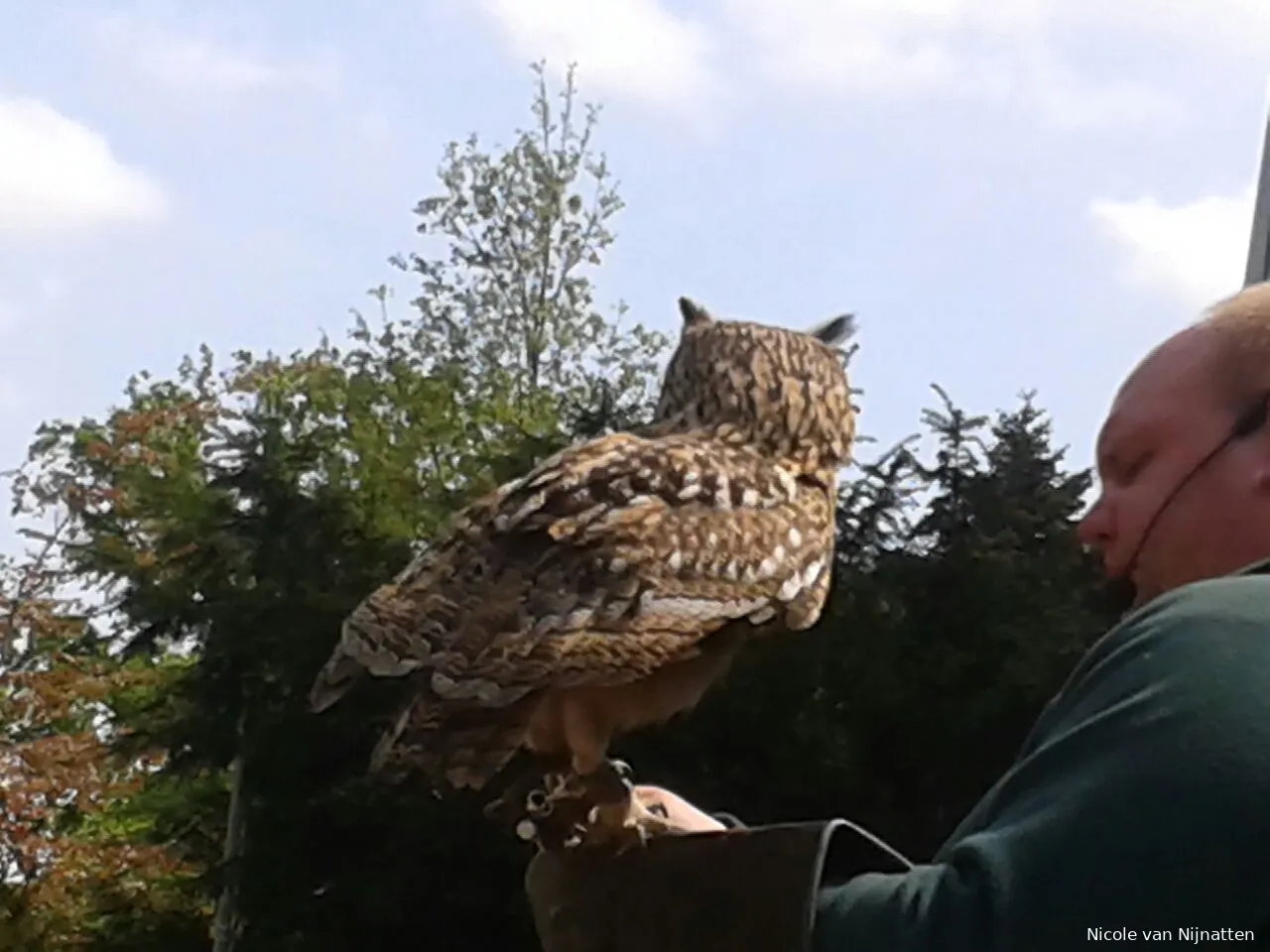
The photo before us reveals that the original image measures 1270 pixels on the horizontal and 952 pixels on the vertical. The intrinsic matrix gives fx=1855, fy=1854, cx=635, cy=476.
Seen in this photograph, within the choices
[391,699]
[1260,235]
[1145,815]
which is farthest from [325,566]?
[1145,815]

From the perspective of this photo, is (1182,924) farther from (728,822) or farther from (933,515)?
(933,515)

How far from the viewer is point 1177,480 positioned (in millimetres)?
1616

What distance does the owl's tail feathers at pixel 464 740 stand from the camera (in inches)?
91.3

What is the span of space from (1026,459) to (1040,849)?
33.3 ft

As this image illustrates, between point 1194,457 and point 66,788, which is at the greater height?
point 66,788

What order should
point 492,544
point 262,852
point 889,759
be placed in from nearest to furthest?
point 492,544
point 889,759
point 262,852

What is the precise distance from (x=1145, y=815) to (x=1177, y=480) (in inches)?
19.1

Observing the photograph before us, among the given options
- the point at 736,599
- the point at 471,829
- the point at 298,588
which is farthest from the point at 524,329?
the point at 736,599

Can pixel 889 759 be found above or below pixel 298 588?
below

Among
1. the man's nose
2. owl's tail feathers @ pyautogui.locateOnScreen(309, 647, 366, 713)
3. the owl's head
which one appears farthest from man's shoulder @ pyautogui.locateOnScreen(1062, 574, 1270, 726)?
the owl's head

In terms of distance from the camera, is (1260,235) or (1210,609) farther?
(1260,235)

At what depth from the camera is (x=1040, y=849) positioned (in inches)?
48.6

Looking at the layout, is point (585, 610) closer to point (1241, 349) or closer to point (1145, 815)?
point (1241, 349)

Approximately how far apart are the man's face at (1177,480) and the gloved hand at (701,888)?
355 millimetres
